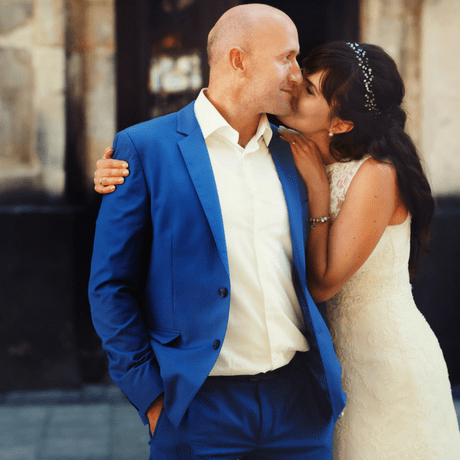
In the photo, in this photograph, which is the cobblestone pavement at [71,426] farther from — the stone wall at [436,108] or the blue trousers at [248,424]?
the stone wall at [436,108]

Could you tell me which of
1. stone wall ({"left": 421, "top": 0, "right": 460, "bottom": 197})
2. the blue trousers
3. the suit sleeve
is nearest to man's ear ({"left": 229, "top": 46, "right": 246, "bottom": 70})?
the suit sleeve

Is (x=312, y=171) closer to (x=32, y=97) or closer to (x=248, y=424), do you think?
(x=248, y=424)

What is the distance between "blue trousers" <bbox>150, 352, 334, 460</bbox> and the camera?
1855 millimetres

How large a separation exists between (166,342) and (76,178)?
11.5 feet

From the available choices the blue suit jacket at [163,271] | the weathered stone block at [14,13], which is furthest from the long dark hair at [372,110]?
the weathered stone block at [14,13]

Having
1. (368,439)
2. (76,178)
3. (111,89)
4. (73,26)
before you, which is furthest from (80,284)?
(368,439)

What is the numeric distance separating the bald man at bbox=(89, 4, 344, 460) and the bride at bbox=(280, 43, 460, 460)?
198 mm

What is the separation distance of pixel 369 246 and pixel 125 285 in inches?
36.0

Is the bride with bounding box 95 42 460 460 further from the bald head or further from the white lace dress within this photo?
the bald head

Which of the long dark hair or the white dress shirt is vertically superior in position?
the long dark hair

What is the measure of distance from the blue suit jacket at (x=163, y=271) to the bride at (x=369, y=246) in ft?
1.56

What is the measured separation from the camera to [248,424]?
1.88 metres

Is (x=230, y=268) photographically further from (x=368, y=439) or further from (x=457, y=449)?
(x=457, y=449)

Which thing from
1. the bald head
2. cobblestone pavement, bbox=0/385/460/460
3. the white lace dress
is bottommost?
cobblestone pavement, bbox=0/385/460/460
